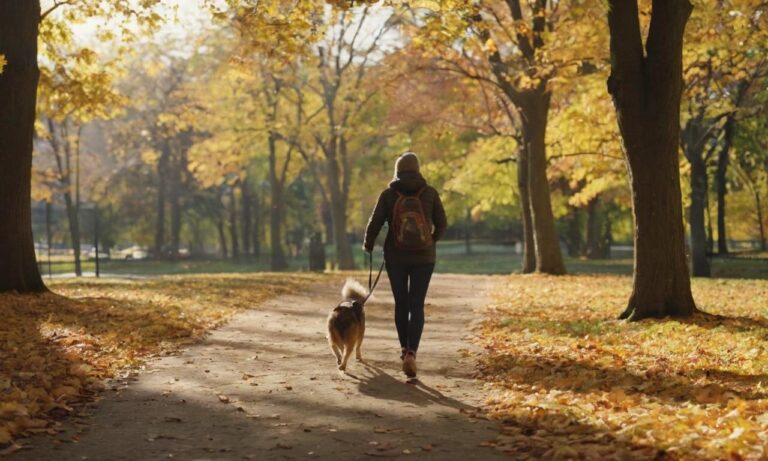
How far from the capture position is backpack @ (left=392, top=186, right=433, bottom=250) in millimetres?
7820

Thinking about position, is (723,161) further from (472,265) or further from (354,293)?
(354,293)

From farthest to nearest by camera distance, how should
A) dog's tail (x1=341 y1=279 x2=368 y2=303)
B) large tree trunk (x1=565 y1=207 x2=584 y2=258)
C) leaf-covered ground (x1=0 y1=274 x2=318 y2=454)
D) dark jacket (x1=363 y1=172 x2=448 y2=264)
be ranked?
large tree trunk (x1=565 y1=207 x2=584 y2=258)
dog's tail (x1=341 y1=279 x2=368 y2=303)
dark jacket (x1=363 y1=172 x2=448 y2=264)
leaf-covered ground (x1=0 y1=274 x2=318 y2=454)

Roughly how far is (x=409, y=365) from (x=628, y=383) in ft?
6.70

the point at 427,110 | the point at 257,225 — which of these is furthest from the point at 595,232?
the point at 257,225

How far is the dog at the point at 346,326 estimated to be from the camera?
799 centimetres

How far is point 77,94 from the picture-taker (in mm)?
16953

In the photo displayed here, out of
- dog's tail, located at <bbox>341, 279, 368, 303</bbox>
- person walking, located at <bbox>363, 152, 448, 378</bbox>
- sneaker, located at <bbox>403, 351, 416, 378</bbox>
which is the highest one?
person walking, located at <bbox>363, 152, 448, 378</bbox>

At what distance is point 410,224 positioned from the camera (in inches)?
308

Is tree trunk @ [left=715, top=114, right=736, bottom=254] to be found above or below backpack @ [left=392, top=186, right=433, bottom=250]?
above

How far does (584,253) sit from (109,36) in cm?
3445

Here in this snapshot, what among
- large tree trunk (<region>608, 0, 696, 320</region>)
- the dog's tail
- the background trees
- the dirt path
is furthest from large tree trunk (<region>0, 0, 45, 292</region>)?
large tree trunk (<region>608, 0, 696, 320</region>)

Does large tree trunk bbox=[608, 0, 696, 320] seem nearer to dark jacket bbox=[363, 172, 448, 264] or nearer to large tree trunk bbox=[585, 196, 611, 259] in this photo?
dark jacket bbox=[363, 172, 448, 264]

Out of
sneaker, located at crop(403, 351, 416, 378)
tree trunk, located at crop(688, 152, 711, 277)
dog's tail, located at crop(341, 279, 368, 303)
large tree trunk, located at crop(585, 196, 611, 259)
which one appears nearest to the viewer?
sneaker, located at crop(403, 351, 416, 378)

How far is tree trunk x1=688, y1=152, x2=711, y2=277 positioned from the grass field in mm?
2544
